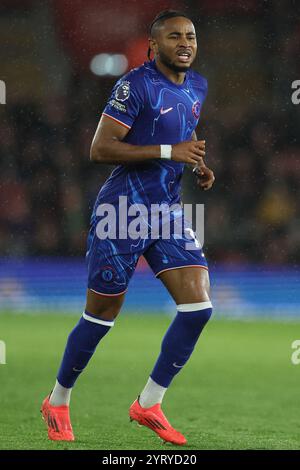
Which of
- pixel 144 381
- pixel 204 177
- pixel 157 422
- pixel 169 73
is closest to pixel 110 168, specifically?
pixel 144 381

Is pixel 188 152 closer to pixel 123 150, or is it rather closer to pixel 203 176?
pixel 123 150

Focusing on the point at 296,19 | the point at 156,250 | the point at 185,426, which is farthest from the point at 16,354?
the point at 296,19

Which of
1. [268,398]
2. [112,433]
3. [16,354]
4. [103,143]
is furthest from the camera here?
[16,354]

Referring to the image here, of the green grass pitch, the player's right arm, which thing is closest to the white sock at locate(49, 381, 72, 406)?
the green grass pitch

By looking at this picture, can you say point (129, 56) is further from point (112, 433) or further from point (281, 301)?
point (112, 433)

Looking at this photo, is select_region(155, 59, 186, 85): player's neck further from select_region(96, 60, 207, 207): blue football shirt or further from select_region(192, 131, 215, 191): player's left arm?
select_region(192, 131, 215, 191): player's left arm

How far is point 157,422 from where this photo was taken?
4.93 meters

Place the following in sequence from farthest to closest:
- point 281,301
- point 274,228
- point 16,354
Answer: point 274,228
point 281,301
point 16,354

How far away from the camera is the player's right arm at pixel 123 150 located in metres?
4.74

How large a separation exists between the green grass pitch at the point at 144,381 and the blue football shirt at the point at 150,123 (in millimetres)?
1215

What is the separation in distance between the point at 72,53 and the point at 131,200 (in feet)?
31.9

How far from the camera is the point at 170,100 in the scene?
491cm

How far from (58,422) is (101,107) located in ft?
31.4

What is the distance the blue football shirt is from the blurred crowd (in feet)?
24.8
